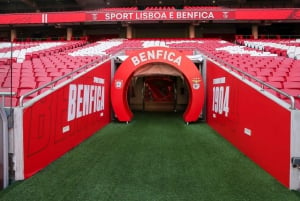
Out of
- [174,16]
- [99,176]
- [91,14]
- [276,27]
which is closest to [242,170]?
[99,176]

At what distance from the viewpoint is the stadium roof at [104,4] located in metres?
18.9

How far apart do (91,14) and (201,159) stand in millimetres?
14222

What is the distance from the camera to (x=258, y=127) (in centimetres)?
336

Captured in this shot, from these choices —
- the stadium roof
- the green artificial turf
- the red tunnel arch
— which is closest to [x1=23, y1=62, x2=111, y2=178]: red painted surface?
the green artificial turf

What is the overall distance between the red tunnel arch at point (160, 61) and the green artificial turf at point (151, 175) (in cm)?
172

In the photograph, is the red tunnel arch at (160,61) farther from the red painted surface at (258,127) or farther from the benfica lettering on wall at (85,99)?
the red painted surface at (258,127)

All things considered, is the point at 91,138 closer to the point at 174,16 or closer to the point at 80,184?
the point at 80,184

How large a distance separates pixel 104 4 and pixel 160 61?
51.3ft

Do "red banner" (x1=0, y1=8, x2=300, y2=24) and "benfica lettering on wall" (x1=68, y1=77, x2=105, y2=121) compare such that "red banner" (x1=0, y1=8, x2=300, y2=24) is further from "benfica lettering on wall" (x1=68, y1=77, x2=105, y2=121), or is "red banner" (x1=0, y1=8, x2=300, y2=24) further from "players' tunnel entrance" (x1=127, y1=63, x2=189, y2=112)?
"benfica lettering on wall" (x1=68, y1=77, x2=105, y2=121)

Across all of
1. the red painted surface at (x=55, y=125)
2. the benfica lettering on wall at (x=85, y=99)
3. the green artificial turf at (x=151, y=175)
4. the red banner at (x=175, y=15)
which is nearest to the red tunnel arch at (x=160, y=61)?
the benfica lettering on wall at (x=85, y=99)

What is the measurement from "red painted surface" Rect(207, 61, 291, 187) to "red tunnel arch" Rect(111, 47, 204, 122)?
33.4 inches

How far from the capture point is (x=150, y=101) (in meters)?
9.59

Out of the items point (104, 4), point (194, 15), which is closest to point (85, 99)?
point (194, 15)

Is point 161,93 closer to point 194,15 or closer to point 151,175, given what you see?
point 151,175
